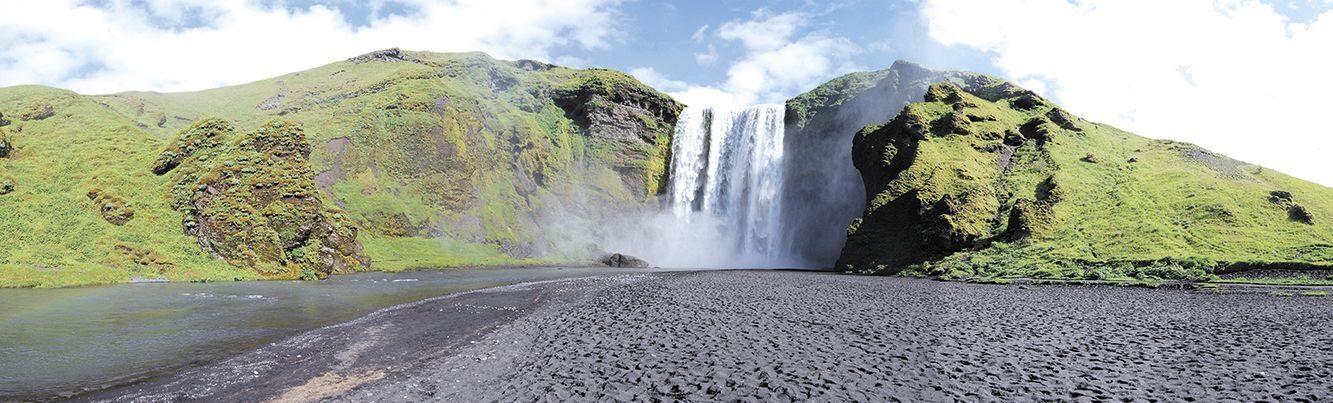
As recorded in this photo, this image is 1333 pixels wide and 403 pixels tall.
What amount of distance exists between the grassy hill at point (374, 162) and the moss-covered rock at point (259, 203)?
0.70m

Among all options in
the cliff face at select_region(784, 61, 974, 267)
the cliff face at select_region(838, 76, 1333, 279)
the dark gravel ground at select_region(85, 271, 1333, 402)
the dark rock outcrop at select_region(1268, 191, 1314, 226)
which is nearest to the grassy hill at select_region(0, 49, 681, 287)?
the cliff face at select_region(784, 61, 974, 267)

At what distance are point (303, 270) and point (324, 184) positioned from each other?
31.6 m

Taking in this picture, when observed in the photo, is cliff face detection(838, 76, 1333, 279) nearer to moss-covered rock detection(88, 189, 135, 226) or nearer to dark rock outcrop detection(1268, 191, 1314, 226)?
dark rock outcrop detection(1268, 191, 1314, 226)

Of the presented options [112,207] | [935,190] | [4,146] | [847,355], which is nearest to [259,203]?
[112,207]

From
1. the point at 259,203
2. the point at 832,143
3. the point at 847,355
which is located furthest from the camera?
the point at 832,143

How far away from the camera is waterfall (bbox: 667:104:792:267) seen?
97938 mm

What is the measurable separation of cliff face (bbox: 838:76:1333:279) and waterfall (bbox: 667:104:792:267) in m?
22.1

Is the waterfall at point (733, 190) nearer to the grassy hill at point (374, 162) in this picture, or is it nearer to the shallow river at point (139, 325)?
the grassy hill at point (374, 162)

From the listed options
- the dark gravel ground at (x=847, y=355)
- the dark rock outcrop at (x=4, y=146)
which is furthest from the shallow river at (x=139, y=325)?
the dark rock outcrop at (x=4, y=146)

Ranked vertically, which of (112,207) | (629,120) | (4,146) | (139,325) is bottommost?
(139,325)

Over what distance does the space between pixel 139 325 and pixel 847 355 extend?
70.5 feet

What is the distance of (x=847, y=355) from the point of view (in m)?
15.2

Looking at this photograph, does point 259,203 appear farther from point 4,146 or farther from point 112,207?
point 4,146

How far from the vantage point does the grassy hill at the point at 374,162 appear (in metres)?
39.6
